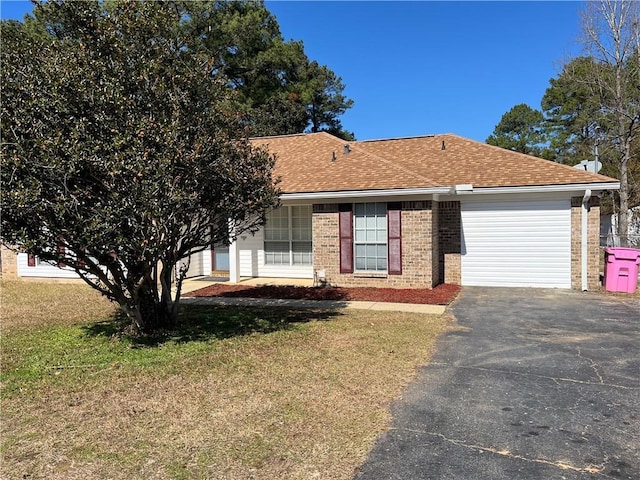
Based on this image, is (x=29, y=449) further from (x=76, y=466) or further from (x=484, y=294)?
(x=484, y=294)

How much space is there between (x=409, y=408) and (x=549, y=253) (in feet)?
30.5

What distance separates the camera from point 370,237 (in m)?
12.3

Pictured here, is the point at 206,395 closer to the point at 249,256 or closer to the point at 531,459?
the point at 531,459

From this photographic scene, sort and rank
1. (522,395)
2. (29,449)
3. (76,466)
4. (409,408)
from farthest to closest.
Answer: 1. (522,395)
2. (409,408)
3. (29,449)
4. (76,466)

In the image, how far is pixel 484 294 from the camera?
37.4ft

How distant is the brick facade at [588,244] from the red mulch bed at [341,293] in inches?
119

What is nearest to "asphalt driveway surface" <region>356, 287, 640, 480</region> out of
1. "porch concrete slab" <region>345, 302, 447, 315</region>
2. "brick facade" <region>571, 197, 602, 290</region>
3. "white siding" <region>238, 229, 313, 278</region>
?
"porch concrete slab" <region>345, 302, 447, 315</region>

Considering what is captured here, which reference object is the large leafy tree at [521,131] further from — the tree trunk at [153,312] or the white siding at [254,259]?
the tree trunk at [153,312]

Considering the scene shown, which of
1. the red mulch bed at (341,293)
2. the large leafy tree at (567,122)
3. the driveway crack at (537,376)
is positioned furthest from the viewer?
the large leafy tree at (567,122)

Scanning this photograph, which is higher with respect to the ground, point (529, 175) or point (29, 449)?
point (529, 175)

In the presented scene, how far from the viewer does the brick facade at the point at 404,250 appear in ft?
38.5

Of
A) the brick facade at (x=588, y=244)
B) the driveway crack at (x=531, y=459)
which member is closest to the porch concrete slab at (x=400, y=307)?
the brick facade at (x=588, y=244)

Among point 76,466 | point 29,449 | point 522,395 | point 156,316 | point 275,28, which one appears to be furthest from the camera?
point 275,28

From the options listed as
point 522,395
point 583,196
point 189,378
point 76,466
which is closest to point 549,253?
point 583,196
